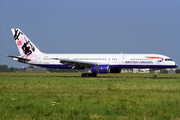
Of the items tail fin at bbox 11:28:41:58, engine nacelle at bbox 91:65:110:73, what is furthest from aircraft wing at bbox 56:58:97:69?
tail fin at bbox 11:28:41:58

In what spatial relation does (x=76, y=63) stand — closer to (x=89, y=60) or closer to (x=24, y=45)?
(x=89, y=60)

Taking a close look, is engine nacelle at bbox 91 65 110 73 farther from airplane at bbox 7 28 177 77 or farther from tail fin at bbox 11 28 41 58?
tail fin at bbox 11 28 41 58

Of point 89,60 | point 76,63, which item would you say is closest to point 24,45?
point 76,63

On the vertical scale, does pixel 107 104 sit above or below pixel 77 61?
below

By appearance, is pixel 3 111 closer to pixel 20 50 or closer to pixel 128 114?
pixel 128 114

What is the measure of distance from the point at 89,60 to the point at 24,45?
40.1 ft

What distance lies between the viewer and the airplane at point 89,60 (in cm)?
4250

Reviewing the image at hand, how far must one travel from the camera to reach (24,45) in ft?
162

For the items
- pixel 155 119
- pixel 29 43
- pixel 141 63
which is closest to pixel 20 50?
pixel 29 43

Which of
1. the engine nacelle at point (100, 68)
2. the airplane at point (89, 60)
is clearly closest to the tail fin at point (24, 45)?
the airplane at point (89, 60)

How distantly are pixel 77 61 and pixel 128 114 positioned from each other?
32821 mm

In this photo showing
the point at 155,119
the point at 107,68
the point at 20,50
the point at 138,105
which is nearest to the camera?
the point at 155,119

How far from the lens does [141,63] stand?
1678 inches

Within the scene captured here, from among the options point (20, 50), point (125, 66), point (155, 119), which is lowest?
point (155, 119)
